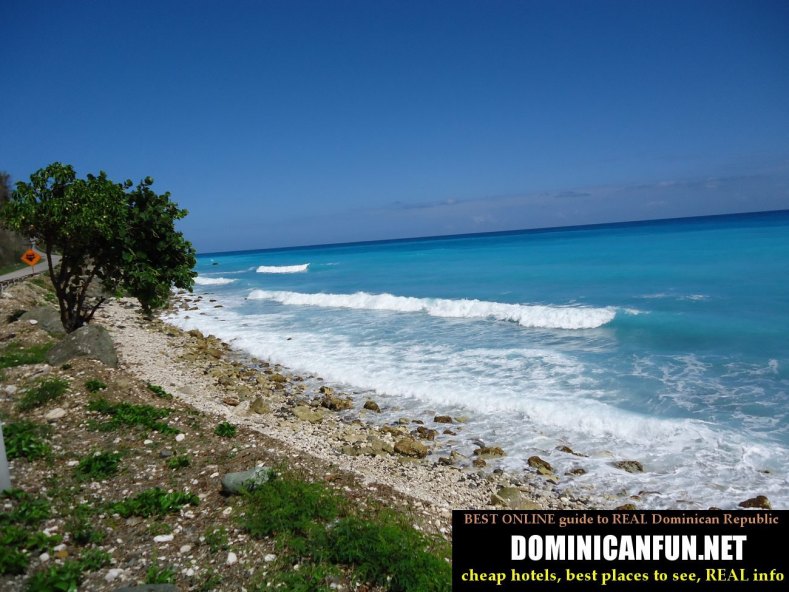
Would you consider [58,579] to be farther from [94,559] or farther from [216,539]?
[216,539]

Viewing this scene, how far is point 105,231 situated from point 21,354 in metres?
3.66

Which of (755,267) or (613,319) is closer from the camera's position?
(613,319)

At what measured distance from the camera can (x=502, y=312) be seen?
71.3ft

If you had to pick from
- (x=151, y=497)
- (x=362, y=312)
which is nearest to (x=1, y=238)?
(x=362, y=312)

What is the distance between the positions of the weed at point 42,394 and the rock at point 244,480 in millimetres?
4635

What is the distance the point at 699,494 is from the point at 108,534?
26.7ft

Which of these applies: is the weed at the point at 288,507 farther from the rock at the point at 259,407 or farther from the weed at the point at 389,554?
the rock at the point at 259,407

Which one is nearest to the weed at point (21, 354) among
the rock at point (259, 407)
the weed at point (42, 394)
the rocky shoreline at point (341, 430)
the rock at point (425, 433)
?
the rocky shoreline at point (341, 430)

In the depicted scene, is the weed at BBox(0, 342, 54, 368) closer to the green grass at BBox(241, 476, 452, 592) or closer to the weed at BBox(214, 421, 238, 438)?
the weed at BBox(214, 421, 238, 438)

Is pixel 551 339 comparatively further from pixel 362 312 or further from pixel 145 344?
pixel 145 344

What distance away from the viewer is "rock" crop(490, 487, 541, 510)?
6.68 meters

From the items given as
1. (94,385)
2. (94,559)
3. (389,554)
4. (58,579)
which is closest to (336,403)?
(94,385)

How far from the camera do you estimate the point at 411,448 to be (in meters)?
8.50

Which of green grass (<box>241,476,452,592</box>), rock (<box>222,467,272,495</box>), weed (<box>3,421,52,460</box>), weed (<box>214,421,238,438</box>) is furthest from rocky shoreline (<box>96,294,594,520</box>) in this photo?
weed (<box>3,421,52,460</box>)
